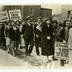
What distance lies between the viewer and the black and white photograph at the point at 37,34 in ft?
4.05

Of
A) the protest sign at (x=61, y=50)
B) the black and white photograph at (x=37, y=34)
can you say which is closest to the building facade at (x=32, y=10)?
the black and white photograph at (x=37, y=34)

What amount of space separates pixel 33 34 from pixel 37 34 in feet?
0.08

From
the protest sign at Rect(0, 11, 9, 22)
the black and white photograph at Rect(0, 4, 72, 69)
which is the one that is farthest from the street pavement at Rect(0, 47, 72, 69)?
the protest sign at Rect(0, 11, 9, 22)

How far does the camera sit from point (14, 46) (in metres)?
1.25

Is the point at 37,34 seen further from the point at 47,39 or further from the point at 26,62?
the point at 26,62

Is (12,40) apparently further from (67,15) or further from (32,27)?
→ (67,15)

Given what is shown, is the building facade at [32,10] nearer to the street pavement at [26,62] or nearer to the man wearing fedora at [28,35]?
the man wearing fedora at [28,35]

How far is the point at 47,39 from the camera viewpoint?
1.25 meters

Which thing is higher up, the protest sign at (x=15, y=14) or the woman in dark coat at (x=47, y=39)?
the protest sign at (x=15, y=14)

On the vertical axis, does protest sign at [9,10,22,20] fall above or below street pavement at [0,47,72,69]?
above

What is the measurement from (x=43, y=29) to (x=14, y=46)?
0.20 metres

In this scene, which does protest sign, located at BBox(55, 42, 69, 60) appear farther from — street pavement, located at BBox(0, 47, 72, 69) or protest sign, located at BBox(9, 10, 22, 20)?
protest sign, located at BBox(9, 10, 22, 20)

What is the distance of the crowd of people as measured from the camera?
124cm

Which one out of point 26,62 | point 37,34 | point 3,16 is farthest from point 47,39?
Result: point 3,16
